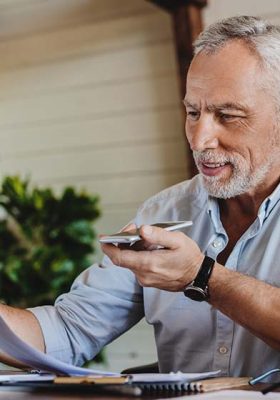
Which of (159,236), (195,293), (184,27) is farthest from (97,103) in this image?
(159,236)

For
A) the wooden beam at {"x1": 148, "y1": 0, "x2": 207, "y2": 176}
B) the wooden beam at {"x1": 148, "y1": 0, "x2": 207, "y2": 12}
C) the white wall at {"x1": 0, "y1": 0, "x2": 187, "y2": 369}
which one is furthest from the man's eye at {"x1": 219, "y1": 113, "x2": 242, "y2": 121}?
the white wall at {"x1": 0, "y1": 0, "x2": 187, "y2": 369}

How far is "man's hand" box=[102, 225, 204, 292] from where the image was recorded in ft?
4.48

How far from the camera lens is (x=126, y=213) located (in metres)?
4.04

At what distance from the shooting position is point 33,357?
131 cm

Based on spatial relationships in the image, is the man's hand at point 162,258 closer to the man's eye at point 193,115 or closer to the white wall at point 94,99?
the man's eye at point 193,115

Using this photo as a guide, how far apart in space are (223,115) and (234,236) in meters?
0.29

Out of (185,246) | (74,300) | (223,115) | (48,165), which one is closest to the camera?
(185,246)

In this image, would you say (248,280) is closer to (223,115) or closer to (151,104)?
(223,115)

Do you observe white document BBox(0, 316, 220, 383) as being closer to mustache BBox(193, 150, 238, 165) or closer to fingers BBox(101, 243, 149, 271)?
fingers BBox(101, 243, 149, 271)

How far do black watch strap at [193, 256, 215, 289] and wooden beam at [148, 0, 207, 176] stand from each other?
2152mm

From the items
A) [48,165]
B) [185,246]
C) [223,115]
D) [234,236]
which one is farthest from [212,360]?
[48,165]

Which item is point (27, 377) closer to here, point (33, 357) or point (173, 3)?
point (33, 357)

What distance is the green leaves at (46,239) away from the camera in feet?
12.5

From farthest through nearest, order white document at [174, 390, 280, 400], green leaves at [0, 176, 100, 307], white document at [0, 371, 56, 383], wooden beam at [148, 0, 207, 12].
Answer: green leaves at [0, 176, 100, 307]
wooden beam at [148, 0, 207, 12]
white document at [0, 371, 56, 383]
white document at [174, 390, 280, 400]
